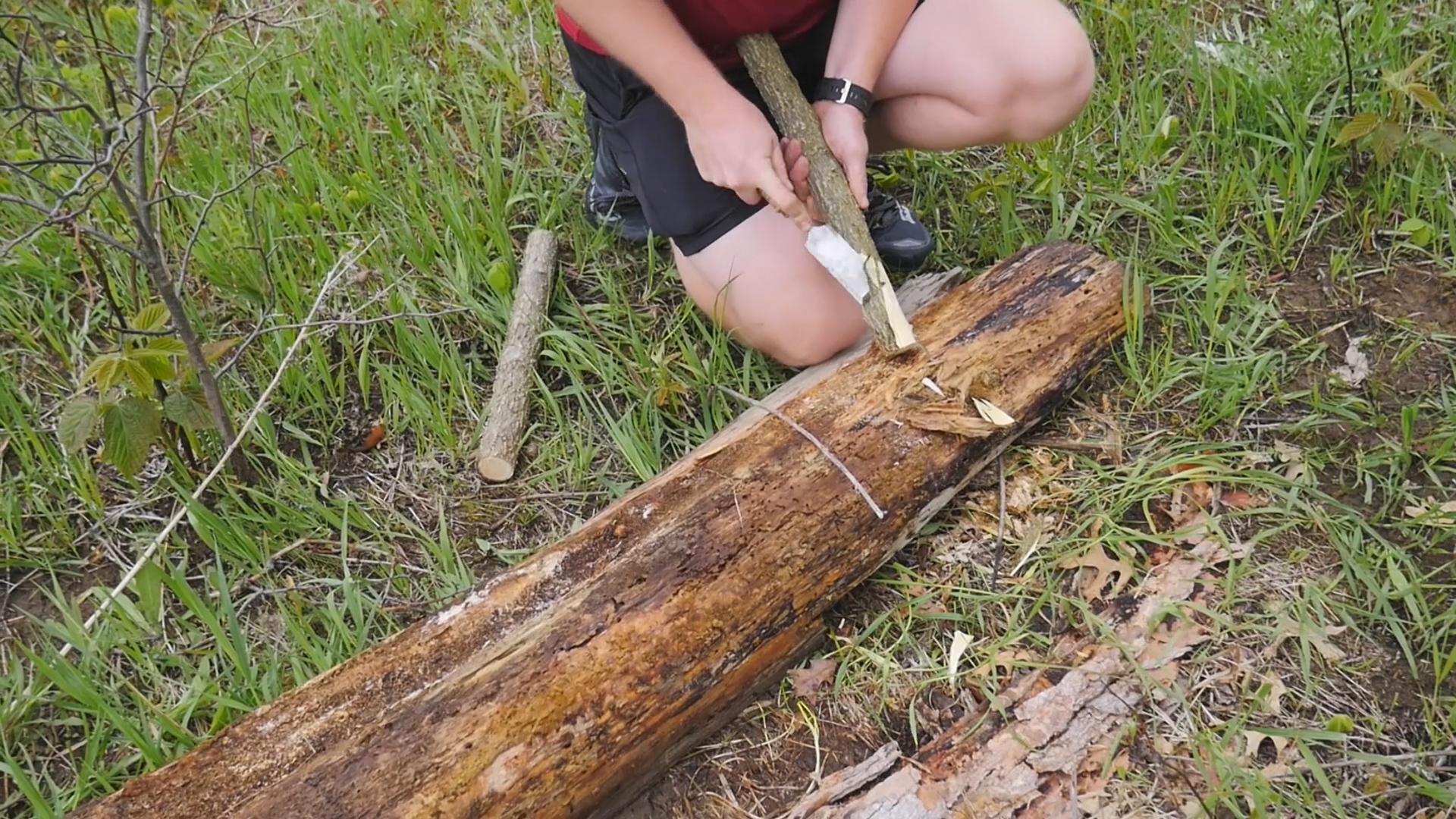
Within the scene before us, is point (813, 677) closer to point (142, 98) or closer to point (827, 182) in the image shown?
point (827, 182)

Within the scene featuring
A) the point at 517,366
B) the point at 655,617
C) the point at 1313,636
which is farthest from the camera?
the point at 517,366

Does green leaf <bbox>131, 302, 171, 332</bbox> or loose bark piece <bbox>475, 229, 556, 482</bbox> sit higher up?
green leaf <bbox>131, 302, 171, 332</bbox>

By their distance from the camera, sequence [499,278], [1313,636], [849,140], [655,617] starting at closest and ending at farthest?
[655,617] → [1313,636] → [849,140] → [499,278]

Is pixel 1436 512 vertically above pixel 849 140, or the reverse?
pixel 849 140

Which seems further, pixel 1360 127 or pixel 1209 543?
pixel 1360 127

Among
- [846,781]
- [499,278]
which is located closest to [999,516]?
[846,781]

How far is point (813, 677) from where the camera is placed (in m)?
1.69

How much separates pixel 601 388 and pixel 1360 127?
1.73m

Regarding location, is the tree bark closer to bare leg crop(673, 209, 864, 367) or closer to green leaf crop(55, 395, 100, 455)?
bare leg crop(673, 209, 864, 367)

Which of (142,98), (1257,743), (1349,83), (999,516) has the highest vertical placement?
(142,98)

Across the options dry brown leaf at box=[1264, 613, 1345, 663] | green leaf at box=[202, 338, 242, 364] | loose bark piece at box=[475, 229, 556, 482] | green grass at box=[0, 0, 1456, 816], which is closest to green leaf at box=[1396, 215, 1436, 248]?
green grass at box=[0, 0, 1456, 816]

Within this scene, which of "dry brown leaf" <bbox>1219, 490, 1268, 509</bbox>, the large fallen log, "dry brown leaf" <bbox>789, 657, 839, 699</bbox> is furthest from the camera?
"dry brown leaf" <bbox>1219, 490, 1268, 509</bbox>

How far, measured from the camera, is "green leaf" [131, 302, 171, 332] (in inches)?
70.4

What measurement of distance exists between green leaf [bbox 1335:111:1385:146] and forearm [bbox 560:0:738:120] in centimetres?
136
